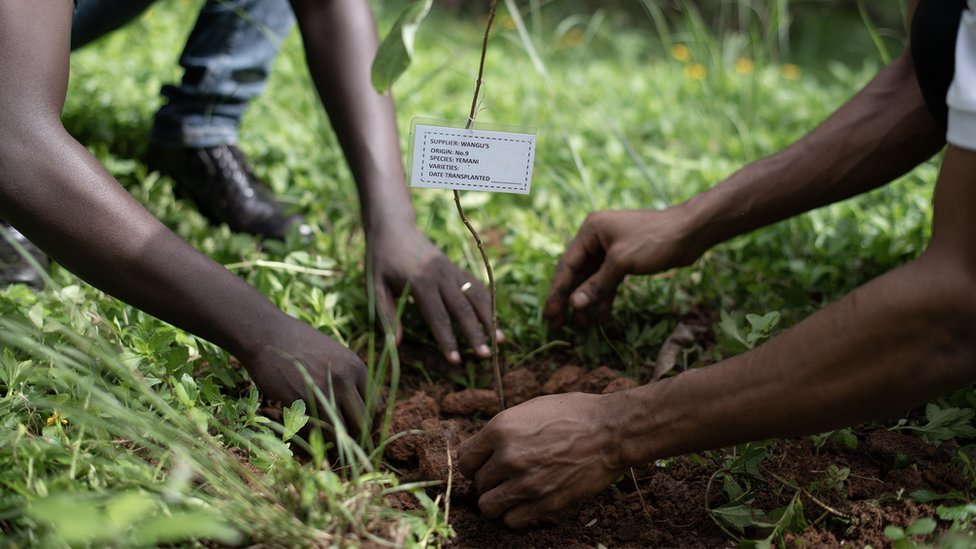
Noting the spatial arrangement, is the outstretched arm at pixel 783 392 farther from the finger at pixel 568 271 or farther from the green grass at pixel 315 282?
the finger at pixel 568 271

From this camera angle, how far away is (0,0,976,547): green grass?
85cm

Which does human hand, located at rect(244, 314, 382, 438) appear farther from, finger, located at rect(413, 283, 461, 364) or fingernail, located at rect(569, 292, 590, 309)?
fingernail, located at rect(569, 292, 590, 309)

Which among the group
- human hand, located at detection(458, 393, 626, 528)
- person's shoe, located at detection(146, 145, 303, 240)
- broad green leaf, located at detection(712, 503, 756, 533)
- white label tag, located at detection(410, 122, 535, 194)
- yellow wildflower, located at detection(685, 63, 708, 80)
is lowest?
yellow wildflower, located at detection(685, 63, 708, 80)

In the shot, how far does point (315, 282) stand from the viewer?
1.62m

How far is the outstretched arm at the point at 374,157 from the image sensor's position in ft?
4.77

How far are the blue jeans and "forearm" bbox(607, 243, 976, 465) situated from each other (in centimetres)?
168

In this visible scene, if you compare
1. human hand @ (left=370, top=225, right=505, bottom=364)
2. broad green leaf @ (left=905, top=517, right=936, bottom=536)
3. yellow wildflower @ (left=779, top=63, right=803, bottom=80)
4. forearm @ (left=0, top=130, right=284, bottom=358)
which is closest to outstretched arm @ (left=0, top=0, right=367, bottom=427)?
forearm @ (left=0, top=130, right=284, bottom=358)

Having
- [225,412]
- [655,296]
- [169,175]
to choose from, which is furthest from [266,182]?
[655,296]

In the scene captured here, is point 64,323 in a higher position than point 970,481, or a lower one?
higher

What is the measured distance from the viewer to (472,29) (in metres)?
5.67

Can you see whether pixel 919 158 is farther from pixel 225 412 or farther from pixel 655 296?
pixel 225 412

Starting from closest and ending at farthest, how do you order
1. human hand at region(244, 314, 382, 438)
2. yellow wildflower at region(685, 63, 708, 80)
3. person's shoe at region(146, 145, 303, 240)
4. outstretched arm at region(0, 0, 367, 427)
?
1. outstretched arm at region(0, 0, 367, 427)
2. human hand at region(244, 314, 382, 438)
3. person's shoe at region(146, 145, 303, 240)
4. yellow wildflower at region(685, 63, 708, 80)

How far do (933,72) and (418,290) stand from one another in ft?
3.34

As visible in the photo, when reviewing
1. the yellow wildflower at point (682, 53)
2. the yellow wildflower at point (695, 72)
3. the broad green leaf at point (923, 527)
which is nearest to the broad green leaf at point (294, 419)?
the broad green leaf at point (923, 527)
